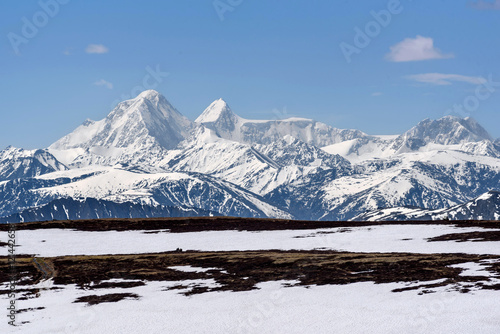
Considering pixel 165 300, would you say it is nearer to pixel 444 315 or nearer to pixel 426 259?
pixel 444 315

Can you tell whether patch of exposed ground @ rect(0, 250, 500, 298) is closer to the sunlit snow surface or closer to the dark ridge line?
the sunlit snow surface

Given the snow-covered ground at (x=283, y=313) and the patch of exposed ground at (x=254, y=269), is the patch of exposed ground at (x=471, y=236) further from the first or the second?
the snow-covered ground at (x=283, y=313)

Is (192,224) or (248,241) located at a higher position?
(192,224)

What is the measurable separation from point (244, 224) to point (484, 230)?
133 feet

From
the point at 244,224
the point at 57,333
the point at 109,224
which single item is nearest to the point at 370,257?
the point at 57,333

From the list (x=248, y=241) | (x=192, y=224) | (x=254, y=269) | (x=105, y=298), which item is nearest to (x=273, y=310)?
(x=105, y=298)

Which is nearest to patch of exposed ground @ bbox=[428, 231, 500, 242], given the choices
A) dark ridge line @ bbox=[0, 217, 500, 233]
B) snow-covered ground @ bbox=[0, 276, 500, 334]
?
dark ridge line @ bbox=[0, 217, 500, 233]

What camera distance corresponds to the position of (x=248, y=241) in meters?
83.0

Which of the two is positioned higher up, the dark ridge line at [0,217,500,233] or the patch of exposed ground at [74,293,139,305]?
the dark ridge line at [0,217,500,233]

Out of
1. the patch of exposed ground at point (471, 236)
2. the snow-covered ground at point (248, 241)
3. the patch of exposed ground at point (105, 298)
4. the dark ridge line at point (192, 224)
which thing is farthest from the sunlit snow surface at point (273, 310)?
the dark ridge line at point (192, 224)

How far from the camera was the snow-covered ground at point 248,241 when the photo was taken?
231ft

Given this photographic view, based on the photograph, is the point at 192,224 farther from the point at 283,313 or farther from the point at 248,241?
the point at 283,313

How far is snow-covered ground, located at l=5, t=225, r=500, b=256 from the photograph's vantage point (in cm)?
7051

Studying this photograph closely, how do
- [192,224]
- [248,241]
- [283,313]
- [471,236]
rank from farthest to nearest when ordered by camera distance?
[192,224], [248,241], [471,236], [283,313]
